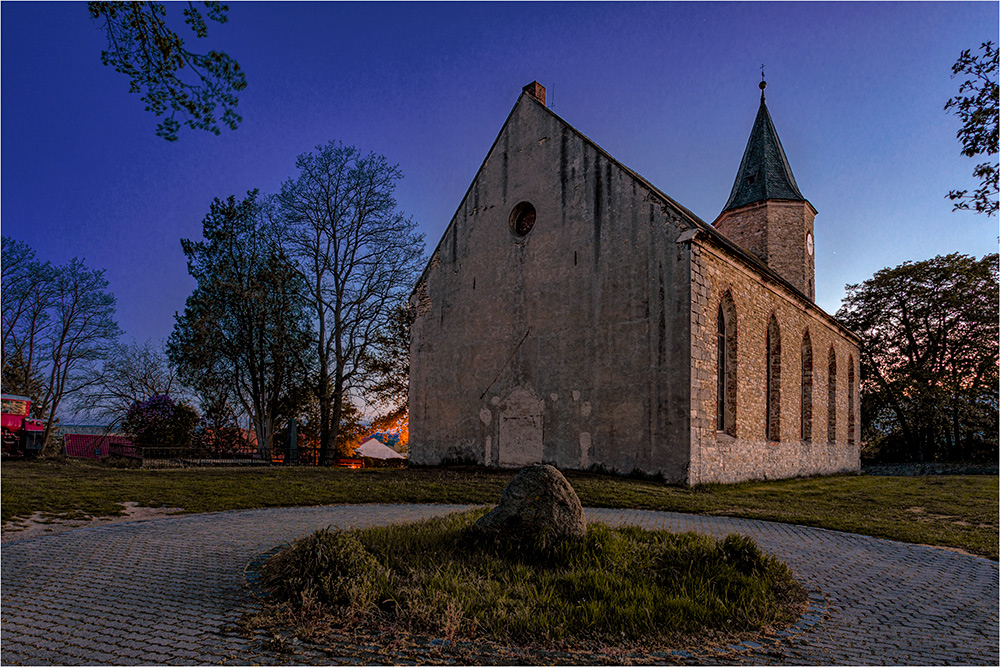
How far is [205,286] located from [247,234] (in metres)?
3.26

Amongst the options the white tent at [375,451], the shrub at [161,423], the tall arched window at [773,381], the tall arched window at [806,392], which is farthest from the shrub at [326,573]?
the shrub at [161,423]

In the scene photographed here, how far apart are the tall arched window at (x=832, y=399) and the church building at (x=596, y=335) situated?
1.96 meters

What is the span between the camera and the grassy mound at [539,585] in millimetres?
4352

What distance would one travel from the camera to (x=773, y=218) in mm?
30391

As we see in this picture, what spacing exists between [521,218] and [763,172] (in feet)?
57.2

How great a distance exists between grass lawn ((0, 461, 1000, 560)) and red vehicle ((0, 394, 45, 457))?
5.16 meters

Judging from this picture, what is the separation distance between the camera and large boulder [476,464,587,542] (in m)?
6.31

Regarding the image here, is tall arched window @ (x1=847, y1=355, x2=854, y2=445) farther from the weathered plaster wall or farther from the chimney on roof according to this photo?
the chimney on roof

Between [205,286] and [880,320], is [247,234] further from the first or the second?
[880,320]

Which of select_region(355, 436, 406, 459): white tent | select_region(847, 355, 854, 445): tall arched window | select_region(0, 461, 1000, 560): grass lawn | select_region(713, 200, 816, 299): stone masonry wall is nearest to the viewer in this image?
select_region(0, 461, 1000, 560): grass lawn

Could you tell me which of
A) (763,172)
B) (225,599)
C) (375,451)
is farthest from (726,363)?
(375,451)

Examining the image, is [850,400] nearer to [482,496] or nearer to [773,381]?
[773,381]

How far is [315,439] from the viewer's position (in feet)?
99.6

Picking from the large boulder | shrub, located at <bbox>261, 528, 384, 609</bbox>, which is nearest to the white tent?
the large boulder
